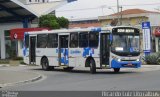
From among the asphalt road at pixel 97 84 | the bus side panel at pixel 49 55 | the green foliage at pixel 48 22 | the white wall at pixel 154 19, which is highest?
the white wall at pixel 154 19

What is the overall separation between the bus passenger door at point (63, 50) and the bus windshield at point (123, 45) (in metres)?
4.51

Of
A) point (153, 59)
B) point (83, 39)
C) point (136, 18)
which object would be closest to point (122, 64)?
point (83, 39)

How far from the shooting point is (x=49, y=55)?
3316cm

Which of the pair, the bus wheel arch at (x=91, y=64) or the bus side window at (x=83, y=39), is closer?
the bus wheel arch at (x=91, y=64)

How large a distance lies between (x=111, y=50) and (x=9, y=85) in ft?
25.2

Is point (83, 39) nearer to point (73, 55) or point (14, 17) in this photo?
point (73, 55)

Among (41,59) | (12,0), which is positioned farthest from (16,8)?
(41,59)


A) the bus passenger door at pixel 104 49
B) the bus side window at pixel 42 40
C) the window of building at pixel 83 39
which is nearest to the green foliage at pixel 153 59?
the bus side window at pixel 42 40

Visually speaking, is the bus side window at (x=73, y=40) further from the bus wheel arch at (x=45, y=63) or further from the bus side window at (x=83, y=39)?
the bus wheel arch at (x=45, y=63)

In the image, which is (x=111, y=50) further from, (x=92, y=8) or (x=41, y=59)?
(x=92, y=8)

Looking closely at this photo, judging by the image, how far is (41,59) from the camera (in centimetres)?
3425

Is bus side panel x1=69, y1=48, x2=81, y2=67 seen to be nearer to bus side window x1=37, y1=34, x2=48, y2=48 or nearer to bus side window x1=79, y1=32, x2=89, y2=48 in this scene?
bus side window x1=79, y1=32, x2=89, y2=48

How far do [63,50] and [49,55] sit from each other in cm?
188

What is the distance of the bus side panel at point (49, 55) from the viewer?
32.5m
